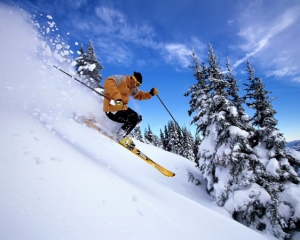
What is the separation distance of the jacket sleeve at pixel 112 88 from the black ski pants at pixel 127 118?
3.29 ft

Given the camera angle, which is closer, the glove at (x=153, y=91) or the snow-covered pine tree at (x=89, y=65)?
the glove at (x=153, y=91)

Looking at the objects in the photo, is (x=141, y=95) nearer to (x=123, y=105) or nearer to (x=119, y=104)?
(x=123, y=105)

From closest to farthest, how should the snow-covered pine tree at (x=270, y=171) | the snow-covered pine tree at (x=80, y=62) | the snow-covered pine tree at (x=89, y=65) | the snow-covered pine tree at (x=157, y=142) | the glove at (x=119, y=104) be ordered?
1. the glove at (x=119, y=104)
2. the snow-covered pine tree at (x=270, y=171)
3. the snow-covered pine tree at (x=89, y=65)
4. the snow-covered pine tree at (x=80, y=62)
5. the snow-covered pine tree at (x=157, y=142)

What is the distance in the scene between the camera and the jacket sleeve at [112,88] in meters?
6.16

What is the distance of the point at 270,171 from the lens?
13.6 meters

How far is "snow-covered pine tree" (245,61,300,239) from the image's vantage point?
12391 millimetres

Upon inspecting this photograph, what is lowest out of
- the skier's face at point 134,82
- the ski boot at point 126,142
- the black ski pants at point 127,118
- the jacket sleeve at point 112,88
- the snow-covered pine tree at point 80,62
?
the ski boot at point 126,142

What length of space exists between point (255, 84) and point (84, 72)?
65.2ft

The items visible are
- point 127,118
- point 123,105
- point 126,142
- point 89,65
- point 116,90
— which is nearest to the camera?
point 116,90

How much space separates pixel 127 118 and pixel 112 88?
1.46 metres

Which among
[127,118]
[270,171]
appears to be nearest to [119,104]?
[127,118]

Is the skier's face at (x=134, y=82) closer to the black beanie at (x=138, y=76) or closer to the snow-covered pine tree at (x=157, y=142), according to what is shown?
the black beanie at (x=138, y=76)

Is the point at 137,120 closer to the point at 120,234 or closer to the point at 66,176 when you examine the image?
the point at 66,176

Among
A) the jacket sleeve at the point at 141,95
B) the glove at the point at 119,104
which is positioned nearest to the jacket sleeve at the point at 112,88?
the glove at the point at 119,104
